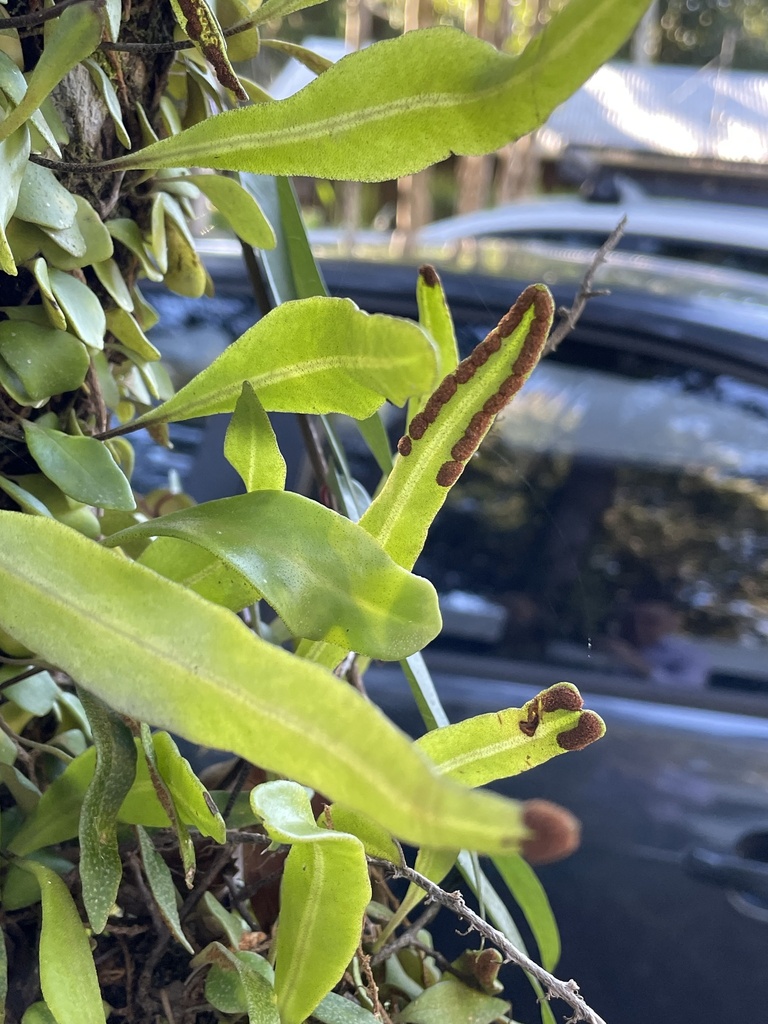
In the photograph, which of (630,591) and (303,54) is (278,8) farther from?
(630,591)

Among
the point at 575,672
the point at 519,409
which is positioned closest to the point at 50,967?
the point at 575,672

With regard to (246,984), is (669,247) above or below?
below

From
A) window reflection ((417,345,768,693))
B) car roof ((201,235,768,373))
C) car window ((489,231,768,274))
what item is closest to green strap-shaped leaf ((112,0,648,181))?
window reflection ((417,345,768,693))

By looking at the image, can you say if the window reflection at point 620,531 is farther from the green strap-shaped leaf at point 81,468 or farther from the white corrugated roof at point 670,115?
the white corrugated roof at point 670,115

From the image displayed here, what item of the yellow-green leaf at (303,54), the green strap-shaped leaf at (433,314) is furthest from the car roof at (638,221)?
the green strap-shaped leaf at (433,314)

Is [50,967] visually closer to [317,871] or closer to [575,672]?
[317,871]

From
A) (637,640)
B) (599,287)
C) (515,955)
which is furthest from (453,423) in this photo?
(599,287)

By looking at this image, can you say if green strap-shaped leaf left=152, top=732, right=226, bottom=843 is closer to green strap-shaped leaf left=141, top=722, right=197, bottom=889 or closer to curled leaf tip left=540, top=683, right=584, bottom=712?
green strap-shaped leaf left=141, top=722, right=197, bottom=889
